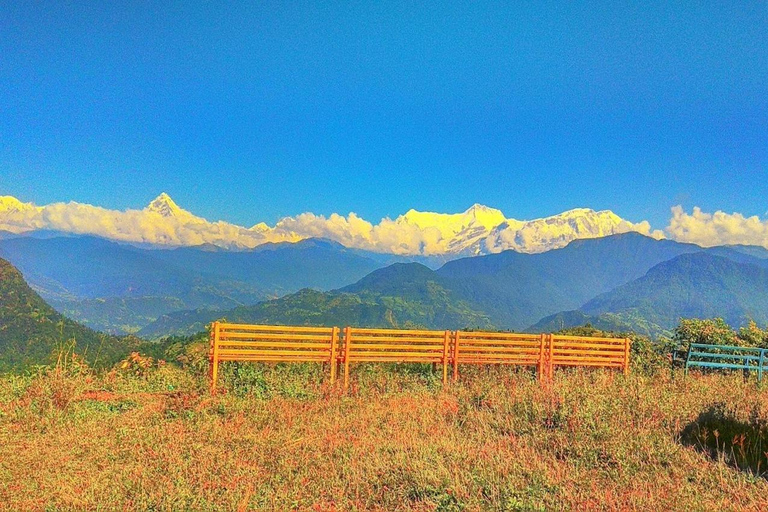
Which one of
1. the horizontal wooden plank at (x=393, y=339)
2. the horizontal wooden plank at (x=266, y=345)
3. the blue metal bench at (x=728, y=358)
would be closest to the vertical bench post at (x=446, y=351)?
the horizontal wooden plank at (x=393, y=339)

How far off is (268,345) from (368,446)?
18.0 feet

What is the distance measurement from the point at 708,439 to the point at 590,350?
25.6ft

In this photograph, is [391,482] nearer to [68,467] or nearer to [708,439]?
[68,467]

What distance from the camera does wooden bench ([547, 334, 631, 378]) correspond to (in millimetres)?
15305

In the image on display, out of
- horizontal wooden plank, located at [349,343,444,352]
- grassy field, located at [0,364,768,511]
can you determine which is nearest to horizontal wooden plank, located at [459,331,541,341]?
horizontal wooden plank, located at [349,343,444,352]

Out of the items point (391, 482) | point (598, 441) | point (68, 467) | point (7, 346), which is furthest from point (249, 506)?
point (7, 346)

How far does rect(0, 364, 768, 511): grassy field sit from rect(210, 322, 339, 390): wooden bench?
20.7 inches

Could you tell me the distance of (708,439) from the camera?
Result: 26.7ft

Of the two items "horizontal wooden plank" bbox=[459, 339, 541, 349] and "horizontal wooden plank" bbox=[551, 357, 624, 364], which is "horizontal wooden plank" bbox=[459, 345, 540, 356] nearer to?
"horizontal wooden plank" bbox=[459, 339, 541, 349]

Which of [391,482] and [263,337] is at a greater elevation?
[263,337]

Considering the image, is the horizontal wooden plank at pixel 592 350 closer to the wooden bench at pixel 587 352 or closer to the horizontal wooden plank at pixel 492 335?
the wooden bench at pixel 587 352

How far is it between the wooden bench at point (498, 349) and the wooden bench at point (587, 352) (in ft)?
1.27

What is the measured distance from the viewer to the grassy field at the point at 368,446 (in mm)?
5996

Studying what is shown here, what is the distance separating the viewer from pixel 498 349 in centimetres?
1471
